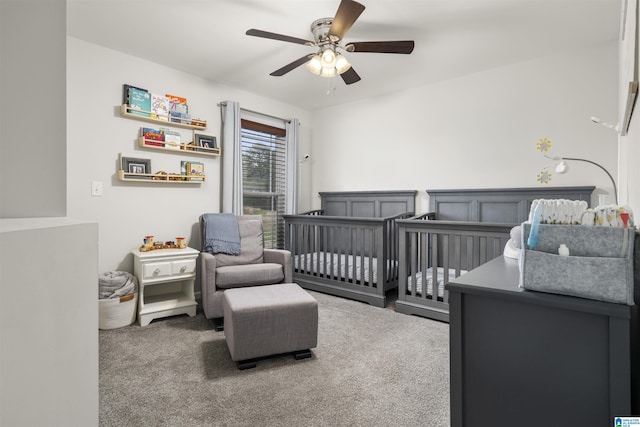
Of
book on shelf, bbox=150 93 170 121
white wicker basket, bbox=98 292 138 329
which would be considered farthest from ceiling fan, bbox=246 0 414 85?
white wicker basket, bbox=98 292 138 329

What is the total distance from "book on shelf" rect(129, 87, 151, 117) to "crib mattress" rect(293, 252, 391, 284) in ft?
7.46

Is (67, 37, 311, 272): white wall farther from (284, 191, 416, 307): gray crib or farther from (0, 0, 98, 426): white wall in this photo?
(0, 0, 98, 426): white wall

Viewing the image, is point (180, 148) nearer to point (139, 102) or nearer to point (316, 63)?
point (139, 102)

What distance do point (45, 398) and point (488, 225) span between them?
266 cm

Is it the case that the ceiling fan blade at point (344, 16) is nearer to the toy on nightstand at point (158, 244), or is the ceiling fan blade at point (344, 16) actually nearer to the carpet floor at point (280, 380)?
the carpet floor at point (280, 380)

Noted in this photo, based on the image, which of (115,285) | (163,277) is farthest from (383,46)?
(115,285)

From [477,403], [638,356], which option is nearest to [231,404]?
[477,403]

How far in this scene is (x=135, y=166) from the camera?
2984 millimetres

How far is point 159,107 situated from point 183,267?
1.61 meters

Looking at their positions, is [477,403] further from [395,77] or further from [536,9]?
[395,77]

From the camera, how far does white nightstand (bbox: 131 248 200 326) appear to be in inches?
105

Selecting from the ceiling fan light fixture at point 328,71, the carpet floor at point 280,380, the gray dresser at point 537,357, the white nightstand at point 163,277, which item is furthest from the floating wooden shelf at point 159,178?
the gray dresser at point 537,357

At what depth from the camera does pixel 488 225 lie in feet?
8.07

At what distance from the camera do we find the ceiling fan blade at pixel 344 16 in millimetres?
1816
